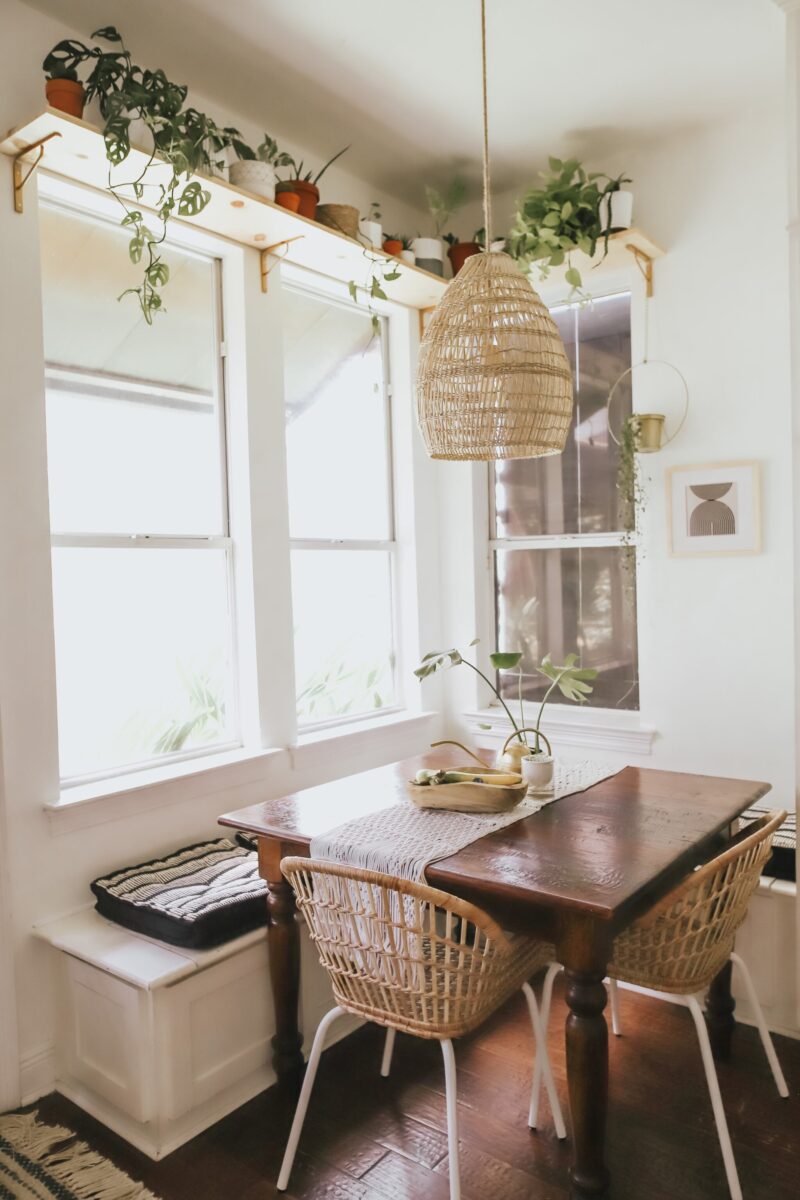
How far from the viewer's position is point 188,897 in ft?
7.48

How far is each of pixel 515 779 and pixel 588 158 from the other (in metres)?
2.49

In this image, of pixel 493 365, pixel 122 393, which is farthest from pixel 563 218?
pixel 122 393

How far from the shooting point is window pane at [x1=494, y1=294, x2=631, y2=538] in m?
3.40

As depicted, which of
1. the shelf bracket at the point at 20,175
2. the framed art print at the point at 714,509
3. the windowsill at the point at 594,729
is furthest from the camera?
the windowsill at the point at 594,729

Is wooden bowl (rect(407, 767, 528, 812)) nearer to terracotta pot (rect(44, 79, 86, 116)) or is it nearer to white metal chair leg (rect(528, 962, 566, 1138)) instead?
white metal chair leg (rect(528, 962, 566, 1138))

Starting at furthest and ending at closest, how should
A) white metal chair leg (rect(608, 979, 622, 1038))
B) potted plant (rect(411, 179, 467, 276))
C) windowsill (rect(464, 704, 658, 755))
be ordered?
potted plant (rect(411, 179, 467, 276)) → windowsill (rect(464, 704, 658, 755)) → white metal chair leg (rect(608, 979, 622, 1038))

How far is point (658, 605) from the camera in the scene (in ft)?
10.6

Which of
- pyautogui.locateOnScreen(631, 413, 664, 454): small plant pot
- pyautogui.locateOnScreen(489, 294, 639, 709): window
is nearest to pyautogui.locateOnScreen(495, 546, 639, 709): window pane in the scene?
pyautogui.locateOnScreen(489, 294, 639, 709): window

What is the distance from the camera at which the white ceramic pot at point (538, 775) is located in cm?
230

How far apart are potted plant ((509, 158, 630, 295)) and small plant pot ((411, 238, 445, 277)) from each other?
0.41 meters

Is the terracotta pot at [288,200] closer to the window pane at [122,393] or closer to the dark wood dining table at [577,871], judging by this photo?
the window pane at [122,393]

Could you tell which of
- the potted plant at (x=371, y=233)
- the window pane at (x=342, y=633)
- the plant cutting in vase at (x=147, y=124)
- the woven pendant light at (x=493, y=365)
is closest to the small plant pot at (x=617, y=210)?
the potted plant at (x=371, y=233)

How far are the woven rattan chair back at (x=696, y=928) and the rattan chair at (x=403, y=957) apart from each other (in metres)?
0.25

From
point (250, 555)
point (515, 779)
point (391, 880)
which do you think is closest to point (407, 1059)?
A: point (515, 779)
